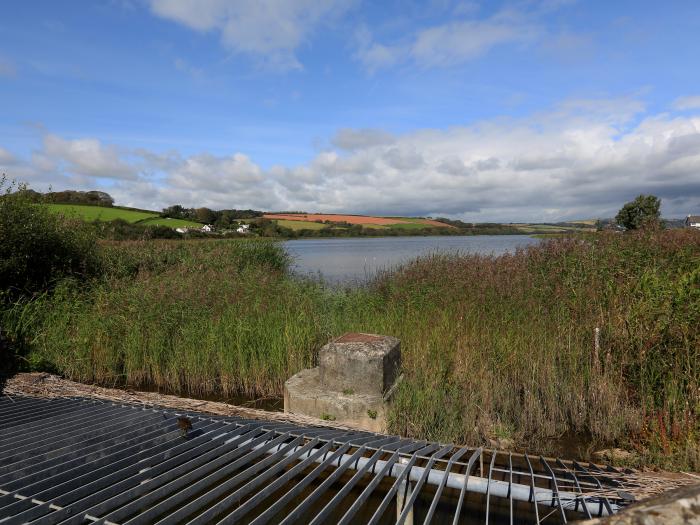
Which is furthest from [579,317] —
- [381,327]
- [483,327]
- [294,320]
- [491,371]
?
[294,320]

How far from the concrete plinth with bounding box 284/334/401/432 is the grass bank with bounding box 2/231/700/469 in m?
0.24

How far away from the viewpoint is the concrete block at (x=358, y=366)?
4.87m

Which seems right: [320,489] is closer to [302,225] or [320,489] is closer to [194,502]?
[194,502]

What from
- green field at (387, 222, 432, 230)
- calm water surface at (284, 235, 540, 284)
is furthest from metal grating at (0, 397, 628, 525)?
green field at (387, 222, 432, 230)

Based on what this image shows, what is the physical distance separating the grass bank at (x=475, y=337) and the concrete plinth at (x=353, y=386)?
24cm

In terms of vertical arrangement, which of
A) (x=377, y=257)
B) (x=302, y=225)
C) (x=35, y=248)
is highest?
(x=302, y=225)

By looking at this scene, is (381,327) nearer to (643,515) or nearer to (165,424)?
(165,424)

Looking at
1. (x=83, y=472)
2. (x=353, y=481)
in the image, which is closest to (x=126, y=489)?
(x=83, y=472)

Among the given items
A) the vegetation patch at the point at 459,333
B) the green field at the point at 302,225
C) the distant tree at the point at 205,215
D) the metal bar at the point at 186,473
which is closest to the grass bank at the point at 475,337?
the vegetation patch at the point at 459,333

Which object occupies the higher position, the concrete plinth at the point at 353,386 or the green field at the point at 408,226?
the green field at the point at 408,226

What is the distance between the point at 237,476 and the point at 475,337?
4.33 metres

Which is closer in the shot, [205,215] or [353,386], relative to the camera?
[353,386]

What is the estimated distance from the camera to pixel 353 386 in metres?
4.94

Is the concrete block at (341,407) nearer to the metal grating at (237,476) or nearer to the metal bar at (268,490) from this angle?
the metal grating at (237,476)
